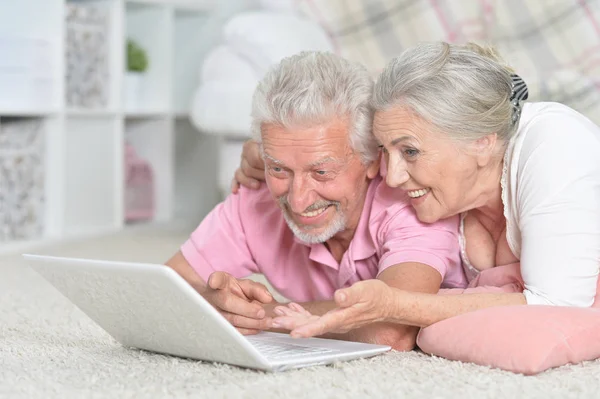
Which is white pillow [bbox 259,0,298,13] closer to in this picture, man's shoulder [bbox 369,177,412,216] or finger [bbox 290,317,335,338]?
man's shoulder [bbox 369,177,412,216]

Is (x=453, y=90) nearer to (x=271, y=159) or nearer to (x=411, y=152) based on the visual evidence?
(x=411, y=152)

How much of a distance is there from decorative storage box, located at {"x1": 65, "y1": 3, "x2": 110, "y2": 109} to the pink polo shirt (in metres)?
2.12

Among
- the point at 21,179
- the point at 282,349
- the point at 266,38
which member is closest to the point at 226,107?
the point at 266,38

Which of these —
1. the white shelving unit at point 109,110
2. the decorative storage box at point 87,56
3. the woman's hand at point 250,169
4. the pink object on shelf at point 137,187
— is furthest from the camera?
the pink object on shelf at point 137,187

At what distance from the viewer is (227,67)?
135 inches

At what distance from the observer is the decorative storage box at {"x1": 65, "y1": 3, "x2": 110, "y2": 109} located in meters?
4.09

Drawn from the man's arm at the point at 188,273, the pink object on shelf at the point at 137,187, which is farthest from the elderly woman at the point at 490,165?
the pink object on shelf at the point at 137,187

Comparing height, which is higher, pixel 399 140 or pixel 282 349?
pixel 399 140

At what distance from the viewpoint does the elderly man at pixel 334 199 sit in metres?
1.86

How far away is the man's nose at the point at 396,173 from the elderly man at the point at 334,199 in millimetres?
87

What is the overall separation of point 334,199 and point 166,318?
0.46 metres

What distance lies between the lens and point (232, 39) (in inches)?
137

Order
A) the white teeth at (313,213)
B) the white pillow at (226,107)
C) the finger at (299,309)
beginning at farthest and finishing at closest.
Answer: the white pillow at (226,107) < the white teeth at (313,213) < the finger at (299,309)

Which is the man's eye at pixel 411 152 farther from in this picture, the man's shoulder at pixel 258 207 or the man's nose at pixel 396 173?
the man's shoulder at pixel 258 207
